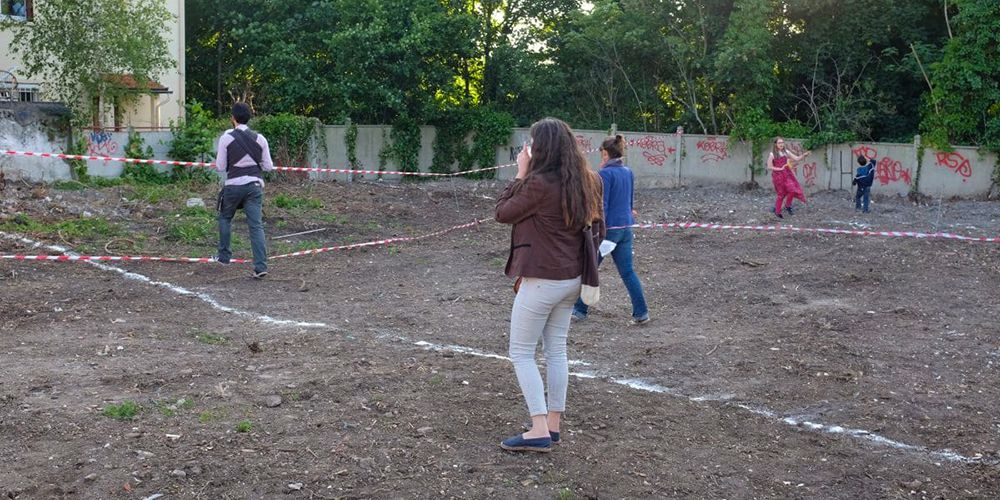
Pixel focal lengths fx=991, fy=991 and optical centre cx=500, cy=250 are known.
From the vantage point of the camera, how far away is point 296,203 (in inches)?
701

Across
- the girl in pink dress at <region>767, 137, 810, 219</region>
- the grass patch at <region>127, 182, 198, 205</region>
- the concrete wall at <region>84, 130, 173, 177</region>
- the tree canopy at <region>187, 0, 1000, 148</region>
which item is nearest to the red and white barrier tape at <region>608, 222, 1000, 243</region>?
the girl in pink dress at <region>767, 137, 810, 219</region>

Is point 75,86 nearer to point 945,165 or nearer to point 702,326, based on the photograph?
point 702,326

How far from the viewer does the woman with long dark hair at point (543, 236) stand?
16.7 ft

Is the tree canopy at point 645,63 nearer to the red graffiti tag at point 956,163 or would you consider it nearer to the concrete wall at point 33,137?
the red graffiti tag at point 956,163

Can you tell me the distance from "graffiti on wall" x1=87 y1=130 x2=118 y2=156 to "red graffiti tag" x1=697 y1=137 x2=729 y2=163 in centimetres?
1406

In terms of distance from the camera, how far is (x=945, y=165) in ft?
73.3

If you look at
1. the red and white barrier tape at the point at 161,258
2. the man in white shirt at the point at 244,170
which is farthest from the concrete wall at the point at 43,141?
the man in white shirt at the point at 244,170

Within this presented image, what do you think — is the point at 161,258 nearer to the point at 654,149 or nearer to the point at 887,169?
the point at 654,149

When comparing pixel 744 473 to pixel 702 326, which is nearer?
pixel 744 473

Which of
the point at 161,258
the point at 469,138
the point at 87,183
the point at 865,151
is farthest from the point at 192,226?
the point at 865,151

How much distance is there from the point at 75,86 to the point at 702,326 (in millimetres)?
17304

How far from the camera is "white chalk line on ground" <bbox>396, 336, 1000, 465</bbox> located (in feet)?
18.1

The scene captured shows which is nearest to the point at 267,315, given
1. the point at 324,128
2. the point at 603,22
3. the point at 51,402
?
the point at 51,402

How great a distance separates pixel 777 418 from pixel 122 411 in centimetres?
388
